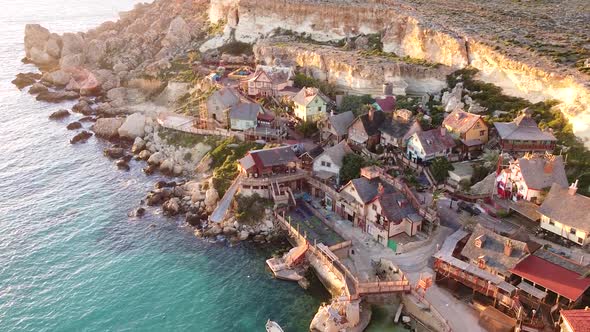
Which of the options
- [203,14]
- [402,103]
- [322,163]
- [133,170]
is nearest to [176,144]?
[133,170]

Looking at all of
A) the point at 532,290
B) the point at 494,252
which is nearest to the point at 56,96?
the point at 494,252

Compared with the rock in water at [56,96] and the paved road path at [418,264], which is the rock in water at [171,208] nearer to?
the paved road path at [418,264]

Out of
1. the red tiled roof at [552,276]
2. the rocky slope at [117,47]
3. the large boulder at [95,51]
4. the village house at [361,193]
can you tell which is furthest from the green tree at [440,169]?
the large boulder at [95,51]

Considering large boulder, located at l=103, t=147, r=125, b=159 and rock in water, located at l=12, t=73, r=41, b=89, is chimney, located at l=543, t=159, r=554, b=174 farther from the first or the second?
rock in water, located at l=12, t=73, r=41, b=89

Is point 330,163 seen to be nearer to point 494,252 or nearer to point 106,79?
point 494,252

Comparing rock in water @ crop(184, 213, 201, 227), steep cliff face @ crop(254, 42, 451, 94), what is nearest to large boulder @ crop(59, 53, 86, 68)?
steep cliff face @ crop(254, 42, 451, 94)

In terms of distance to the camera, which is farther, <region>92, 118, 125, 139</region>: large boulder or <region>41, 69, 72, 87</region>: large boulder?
<region>41, 69, 72, 87</region>: large boulder
